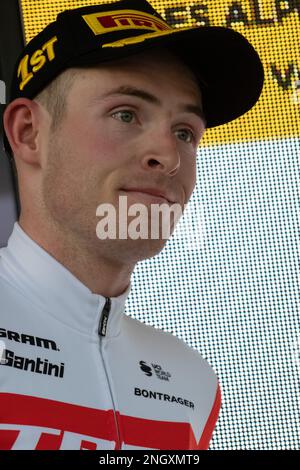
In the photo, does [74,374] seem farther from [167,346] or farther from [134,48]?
[134,48]

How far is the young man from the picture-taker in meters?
1.20

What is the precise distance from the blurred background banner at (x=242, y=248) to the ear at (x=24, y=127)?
460mm

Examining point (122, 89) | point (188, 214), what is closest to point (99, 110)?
point (122, 89)

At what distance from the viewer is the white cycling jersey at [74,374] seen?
1163mm

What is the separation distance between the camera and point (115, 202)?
3.97ft

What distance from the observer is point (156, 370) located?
139 cm

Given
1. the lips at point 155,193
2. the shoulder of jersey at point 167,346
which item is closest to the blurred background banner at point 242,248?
the shoulder of jersey at point 167,346

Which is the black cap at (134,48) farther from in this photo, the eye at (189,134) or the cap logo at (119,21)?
the eye at (189,134)

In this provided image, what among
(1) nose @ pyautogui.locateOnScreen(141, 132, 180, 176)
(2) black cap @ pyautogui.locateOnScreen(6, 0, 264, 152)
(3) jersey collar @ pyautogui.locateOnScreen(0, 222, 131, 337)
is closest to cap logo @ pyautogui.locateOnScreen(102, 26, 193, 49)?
(2) black cap @ pyautogui.locateOnScreen(6, 0, 264, 152)

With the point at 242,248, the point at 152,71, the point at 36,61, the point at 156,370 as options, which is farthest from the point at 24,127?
the point at 242,248

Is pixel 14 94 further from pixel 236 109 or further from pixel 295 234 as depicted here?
pixel 295 234

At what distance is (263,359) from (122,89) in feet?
2.33

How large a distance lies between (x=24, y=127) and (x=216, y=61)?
33 centimetres

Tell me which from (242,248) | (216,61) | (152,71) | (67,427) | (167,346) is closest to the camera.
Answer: (67,427)
